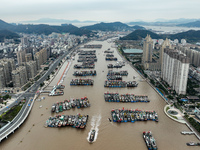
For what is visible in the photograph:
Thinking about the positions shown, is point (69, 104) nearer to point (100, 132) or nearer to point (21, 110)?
point (21, 110)

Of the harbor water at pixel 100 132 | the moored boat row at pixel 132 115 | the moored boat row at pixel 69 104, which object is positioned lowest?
the harbor water at pixel 100 132

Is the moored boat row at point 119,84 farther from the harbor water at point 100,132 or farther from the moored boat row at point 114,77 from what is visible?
the harbor water at point 100,132

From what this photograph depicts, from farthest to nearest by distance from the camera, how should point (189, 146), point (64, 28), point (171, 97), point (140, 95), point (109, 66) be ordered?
point (64, 28), point (109, 66), point (140, 95), point (171, 97), point (189, 146)

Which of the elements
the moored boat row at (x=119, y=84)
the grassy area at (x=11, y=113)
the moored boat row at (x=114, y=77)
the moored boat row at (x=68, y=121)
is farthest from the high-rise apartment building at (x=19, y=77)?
the moored boat row at (x=114, y=77)

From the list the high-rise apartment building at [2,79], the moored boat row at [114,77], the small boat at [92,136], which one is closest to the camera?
the small boat at [92,136]

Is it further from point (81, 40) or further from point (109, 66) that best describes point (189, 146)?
point (81, 40)

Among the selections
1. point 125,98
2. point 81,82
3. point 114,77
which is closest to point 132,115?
point 125,98

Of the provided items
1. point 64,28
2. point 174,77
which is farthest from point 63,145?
point 64,28
